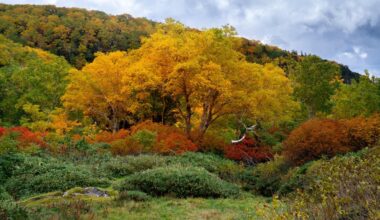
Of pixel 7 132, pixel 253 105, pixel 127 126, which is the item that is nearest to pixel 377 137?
pixel 253 105

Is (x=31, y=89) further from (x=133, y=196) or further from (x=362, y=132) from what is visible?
(x=362, y=132)

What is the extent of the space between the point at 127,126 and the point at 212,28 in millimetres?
13999

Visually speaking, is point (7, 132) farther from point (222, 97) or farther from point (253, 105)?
point (253, 105)

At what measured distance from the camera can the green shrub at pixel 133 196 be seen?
1295 cm

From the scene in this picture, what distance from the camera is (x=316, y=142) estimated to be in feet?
63.6

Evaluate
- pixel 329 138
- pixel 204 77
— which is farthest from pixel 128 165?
pixel 204 77

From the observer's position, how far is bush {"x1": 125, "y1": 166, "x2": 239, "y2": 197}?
48.0 ft

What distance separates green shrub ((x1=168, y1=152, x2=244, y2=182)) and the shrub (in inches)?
→ 116

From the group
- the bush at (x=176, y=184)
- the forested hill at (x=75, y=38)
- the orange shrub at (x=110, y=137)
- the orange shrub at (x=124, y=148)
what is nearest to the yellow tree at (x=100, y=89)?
the orange shrub at (x=110, y=137)

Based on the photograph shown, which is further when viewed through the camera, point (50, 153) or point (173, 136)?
point (173, 136)

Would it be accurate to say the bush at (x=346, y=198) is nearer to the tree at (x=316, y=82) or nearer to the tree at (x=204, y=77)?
the tree at (x=204, y=77)

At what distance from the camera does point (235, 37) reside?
30.8m

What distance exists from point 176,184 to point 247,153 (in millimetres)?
14824

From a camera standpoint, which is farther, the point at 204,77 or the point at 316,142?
the point at 204,77
